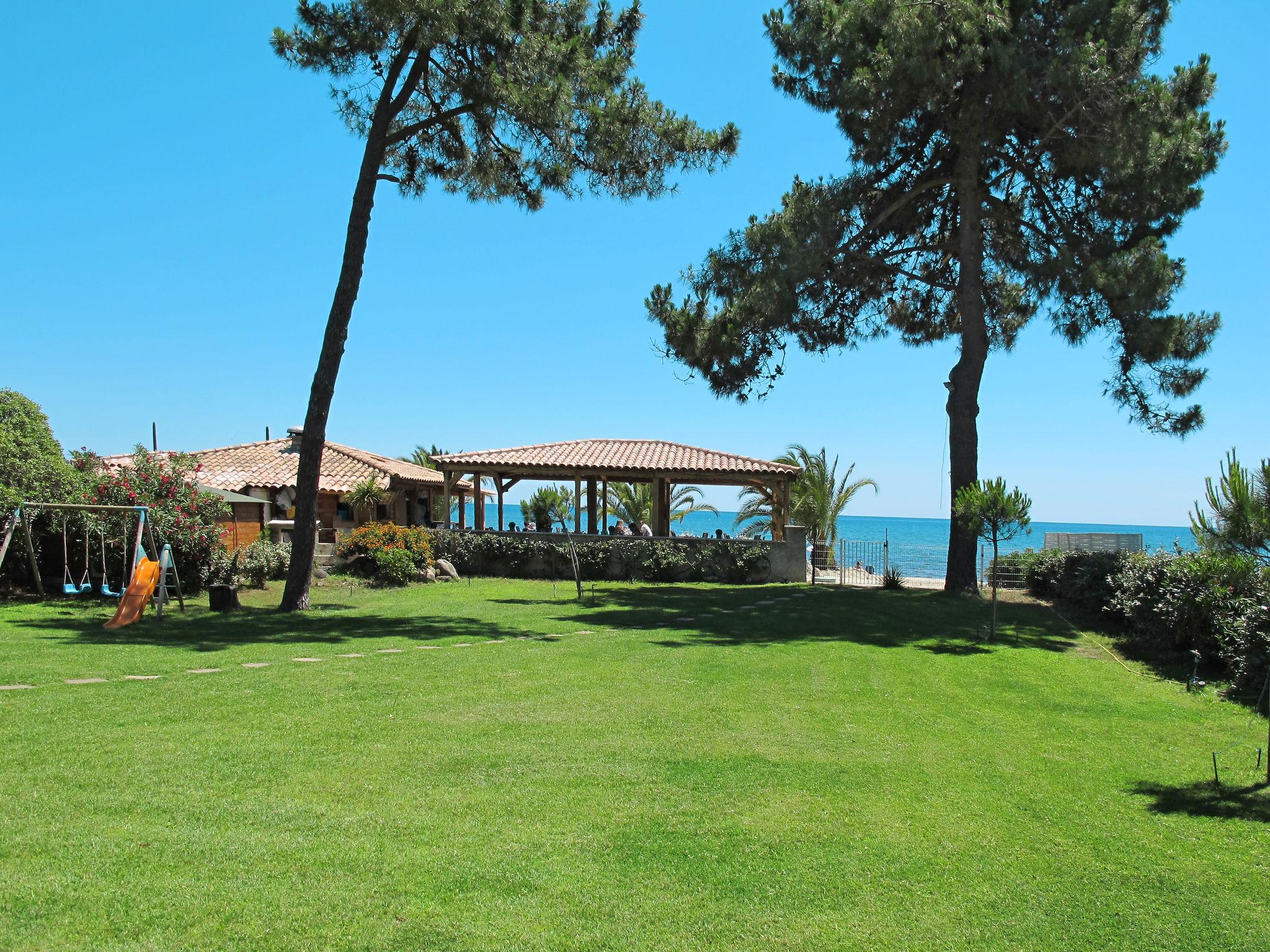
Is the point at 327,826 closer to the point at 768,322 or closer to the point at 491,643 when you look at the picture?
the point at 491,643

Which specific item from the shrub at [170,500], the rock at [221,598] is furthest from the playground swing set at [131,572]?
the shrub at [170,500]

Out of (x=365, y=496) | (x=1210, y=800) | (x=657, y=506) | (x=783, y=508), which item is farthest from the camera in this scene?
(x=365, y=496)

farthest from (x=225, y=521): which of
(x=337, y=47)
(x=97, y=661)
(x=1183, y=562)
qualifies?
(x=1183, y=562)

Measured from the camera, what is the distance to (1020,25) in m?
17.7

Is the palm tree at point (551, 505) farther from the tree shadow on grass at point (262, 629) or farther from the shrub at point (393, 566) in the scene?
the tree shadow on grass at point (262, 629)

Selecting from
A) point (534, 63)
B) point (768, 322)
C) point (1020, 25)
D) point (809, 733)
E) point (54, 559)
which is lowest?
point (809, 733)

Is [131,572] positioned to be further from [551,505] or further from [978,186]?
[551,505]

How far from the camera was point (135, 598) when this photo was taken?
42.8 feet

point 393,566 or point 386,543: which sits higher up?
point 386,543

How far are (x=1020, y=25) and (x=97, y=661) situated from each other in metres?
18.9

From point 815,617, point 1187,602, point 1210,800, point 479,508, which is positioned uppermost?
point 479,508

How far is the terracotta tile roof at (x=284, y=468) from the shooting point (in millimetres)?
28344

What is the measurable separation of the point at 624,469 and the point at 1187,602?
667 inches

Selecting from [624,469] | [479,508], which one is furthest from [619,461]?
[479,508]
